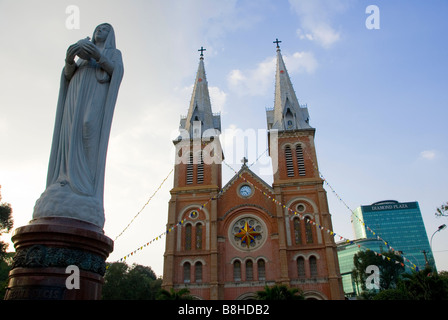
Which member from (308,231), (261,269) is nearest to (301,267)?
(308,231)

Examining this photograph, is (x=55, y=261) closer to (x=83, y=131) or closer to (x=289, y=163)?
(x=83, y=131)

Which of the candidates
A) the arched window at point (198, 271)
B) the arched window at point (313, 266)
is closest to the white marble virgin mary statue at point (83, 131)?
the arched window at point (198, 271)

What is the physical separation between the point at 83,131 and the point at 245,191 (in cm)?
2454

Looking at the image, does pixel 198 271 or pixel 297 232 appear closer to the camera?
pixel 198 271

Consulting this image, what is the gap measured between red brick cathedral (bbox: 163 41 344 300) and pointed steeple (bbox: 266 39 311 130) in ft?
0.40

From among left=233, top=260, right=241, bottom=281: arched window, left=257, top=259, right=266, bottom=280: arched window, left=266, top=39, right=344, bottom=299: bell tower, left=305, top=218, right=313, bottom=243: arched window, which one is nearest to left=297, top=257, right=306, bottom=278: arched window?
left=266, top=39, right=344, bottom=299: bell tower

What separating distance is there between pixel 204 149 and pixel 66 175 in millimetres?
26458

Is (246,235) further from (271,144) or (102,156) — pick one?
(102,156)

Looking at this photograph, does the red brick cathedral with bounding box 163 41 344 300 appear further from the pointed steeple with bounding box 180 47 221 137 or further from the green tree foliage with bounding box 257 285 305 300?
the green tree foliage with bounding box 257 285 305 300

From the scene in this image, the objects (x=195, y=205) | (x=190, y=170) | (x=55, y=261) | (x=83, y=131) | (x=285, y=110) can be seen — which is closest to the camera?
(x=55, y=261)

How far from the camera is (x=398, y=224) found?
98000mm

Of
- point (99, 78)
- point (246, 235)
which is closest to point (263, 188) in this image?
point (246, 235)

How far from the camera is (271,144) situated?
31.8 meters

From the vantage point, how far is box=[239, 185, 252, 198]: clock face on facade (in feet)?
96.9
